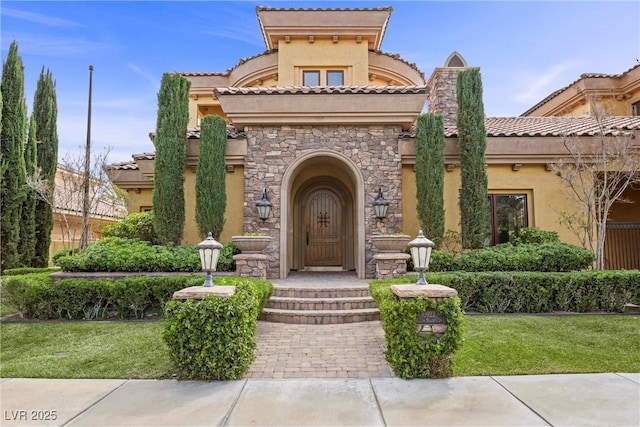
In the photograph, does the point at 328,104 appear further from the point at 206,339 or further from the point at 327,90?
the point at 206,339

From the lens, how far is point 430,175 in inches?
391

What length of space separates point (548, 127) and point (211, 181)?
11.1 metres

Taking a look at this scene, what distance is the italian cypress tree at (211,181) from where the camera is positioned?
10055mm

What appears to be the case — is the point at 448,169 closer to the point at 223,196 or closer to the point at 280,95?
the point at 280,95

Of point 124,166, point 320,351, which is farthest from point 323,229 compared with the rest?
point 320,351

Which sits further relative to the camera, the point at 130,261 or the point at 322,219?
the point at 322,219

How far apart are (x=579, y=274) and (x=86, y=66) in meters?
17.2

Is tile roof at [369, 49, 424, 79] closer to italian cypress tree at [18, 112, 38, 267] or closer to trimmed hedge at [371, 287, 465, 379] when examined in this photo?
trimmed hedge at [371, 287, 465, 379]

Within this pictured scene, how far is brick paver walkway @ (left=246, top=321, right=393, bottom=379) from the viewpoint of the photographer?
15.6 feet

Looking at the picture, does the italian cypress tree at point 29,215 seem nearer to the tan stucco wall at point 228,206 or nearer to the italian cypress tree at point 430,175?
the tan stucco wall at point 228,206

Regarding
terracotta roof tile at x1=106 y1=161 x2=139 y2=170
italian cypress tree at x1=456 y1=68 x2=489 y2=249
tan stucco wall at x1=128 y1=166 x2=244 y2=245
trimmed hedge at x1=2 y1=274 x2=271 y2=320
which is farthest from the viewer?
terracotta roof tile at x1=106 y1=161 x2=139 y2=170

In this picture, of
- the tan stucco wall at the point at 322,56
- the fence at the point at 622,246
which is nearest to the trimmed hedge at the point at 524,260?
the fence at the point at 622,246

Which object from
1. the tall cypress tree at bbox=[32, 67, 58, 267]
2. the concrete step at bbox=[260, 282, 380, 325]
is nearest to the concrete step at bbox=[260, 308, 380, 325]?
the concrete step at bbox=[260, 282, 380, 325]

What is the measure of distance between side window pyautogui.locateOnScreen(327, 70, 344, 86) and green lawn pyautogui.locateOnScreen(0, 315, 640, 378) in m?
10.2
